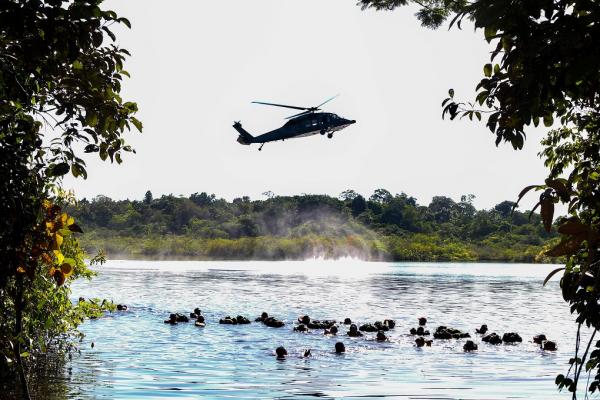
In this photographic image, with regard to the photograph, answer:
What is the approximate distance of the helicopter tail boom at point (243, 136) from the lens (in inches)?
2695

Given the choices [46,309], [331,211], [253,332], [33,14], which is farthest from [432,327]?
[331,211]

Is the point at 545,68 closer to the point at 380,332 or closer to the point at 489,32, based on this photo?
the point at 489,32

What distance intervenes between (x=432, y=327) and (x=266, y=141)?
26505mm

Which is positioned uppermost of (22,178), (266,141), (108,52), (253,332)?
(266,141)

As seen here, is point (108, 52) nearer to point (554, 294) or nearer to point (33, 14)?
point (33, 14)

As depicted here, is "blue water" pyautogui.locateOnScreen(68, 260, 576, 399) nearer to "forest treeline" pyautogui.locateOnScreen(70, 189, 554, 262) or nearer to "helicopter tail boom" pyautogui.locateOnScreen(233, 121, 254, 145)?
"helicopter tail boom" pyautogui.locateOnScreen(233, 121, 254, 145)

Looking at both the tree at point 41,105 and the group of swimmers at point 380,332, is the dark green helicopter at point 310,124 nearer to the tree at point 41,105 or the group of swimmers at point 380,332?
the group of swimmers at point 380,332

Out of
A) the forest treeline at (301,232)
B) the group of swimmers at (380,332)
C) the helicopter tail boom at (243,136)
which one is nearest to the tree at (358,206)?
the forest treeline at (301,232)

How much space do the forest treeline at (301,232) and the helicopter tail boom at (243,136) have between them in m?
89.0

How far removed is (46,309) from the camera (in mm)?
16484

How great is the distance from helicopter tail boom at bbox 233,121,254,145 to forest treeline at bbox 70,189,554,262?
88996mm

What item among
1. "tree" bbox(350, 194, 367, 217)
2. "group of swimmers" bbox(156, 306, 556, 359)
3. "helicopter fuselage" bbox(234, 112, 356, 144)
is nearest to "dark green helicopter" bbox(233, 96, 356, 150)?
"helicopter fuselage" bbox(234, 112, 356, 144)

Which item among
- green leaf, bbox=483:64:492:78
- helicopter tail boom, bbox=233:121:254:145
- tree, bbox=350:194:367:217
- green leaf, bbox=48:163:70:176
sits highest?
tree, bbox=350:194:367:217

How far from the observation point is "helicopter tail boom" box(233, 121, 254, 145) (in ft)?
225
